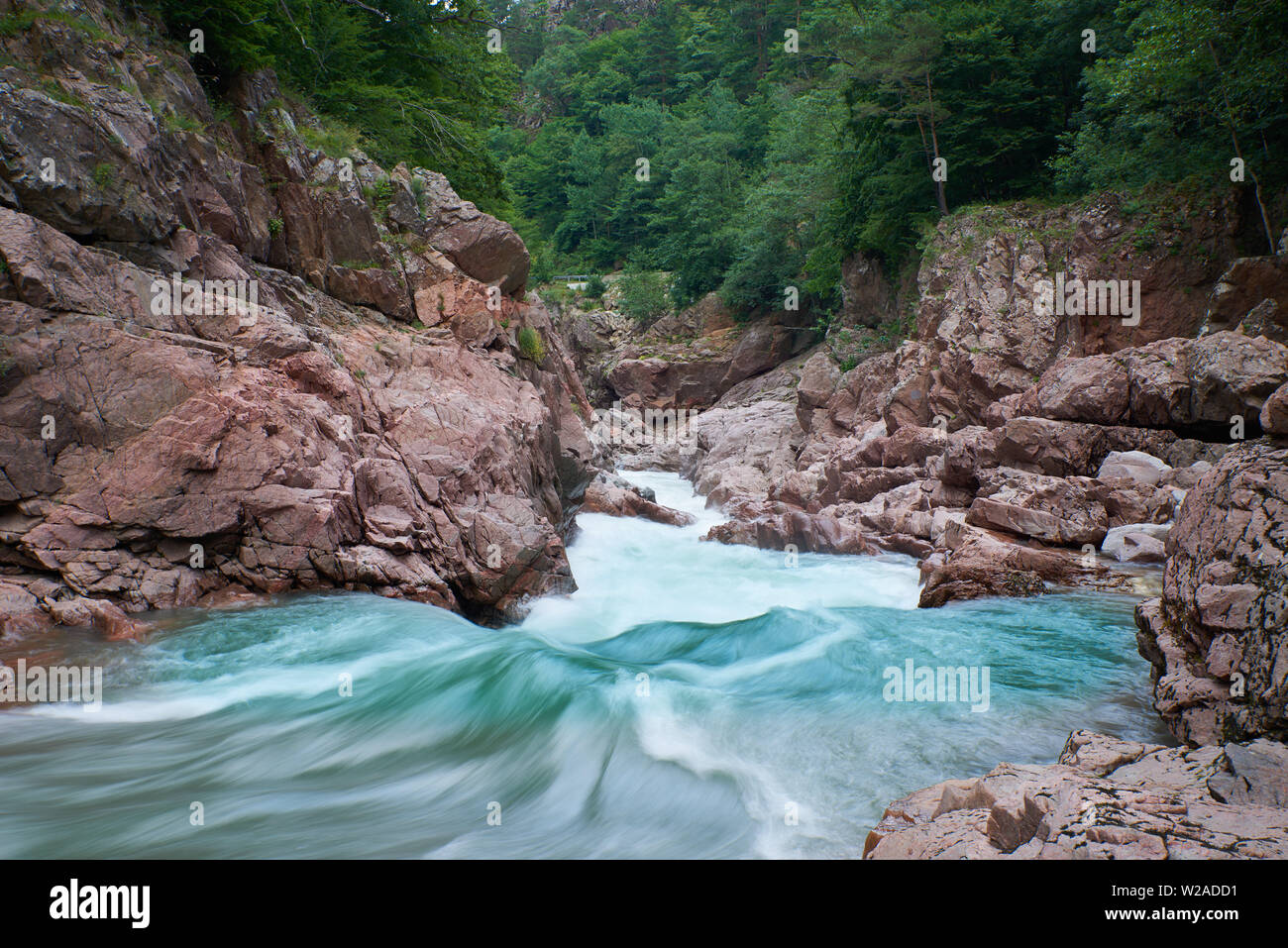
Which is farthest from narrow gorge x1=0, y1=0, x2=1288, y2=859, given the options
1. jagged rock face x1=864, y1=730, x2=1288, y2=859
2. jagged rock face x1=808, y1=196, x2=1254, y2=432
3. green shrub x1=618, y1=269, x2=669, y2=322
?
green shrub x1=618, y1=269, x2=669, y2=322

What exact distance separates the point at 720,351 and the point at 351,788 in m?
33.7

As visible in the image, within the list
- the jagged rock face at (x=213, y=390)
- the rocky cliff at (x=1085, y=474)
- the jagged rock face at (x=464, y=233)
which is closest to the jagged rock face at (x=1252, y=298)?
the rocky cliff at (x=1085, y=474)

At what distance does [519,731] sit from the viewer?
6.22 meters

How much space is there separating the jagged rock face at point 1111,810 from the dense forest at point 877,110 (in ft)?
48.3

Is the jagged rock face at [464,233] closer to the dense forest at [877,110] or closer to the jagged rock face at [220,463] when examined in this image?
the dense forest at [877,110]

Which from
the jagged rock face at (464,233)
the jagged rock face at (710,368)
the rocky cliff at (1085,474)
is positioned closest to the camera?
the rocky cliff at (1085,474)

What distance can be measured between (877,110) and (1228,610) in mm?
22134

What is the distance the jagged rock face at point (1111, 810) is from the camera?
3008 millimetres

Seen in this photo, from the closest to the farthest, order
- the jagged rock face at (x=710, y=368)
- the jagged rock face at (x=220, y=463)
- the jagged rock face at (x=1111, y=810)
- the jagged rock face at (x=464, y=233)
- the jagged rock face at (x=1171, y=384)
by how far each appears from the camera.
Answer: the jagged rock face at (x=1111, y=810) → the jagged rock face at (x=220, y=463) → the jagged rock face at (x=1171, y=384) → the jagged rock face at (x=464, y=233) → the jagged rock face at (x=710, y=368)

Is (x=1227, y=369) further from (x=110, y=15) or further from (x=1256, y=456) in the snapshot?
(x=110, y=15)

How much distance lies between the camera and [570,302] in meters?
43.2

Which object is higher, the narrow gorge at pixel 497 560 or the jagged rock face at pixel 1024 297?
the jagged rock face at pixel 1024 297

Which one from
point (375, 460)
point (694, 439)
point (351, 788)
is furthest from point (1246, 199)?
point (351, 788)

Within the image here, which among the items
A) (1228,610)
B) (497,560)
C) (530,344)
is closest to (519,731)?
(497,560)
